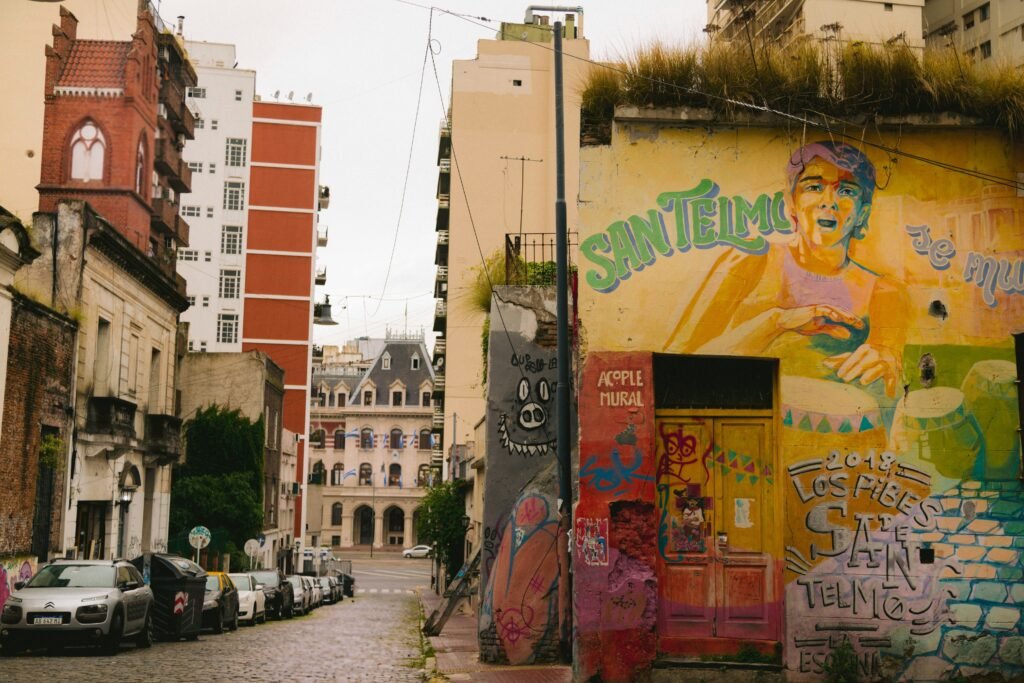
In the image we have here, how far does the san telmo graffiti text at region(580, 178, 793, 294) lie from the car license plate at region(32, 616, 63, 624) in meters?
10.6

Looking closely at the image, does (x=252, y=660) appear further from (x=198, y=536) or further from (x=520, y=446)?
(x=198, y=536)

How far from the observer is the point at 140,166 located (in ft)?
127

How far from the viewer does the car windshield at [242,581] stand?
99.3ft

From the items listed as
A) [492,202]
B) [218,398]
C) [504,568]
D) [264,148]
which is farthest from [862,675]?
[264,148]

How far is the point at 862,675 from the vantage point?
11.2 meters

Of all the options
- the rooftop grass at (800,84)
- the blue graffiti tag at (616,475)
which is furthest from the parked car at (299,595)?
the rooftop grass at (800,84)

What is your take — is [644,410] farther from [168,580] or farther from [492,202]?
[492,202]

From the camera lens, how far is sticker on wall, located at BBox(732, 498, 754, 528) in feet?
38.8

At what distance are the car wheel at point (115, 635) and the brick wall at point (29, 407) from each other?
5352 millimetres

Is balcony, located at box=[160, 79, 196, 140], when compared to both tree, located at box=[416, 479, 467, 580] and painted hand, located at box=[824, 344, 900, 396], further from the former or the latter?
painted hand, located at box=[824, 344, 900, 396]

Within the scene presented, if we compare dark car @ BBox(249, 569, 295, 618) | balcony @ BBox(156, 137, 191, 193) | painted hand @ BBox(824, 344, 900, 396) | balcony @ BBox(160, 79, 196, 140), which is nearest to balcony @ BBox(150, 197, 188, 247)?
balcony @ BBox(156, 137, 191, 193)

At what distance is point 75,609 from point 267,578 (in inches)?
649

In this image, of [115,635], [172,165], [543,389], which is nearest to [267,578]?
[115,635]

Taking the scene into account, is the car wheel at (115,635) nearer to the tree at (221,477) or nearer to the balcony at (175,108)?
the tree at (221,477)
